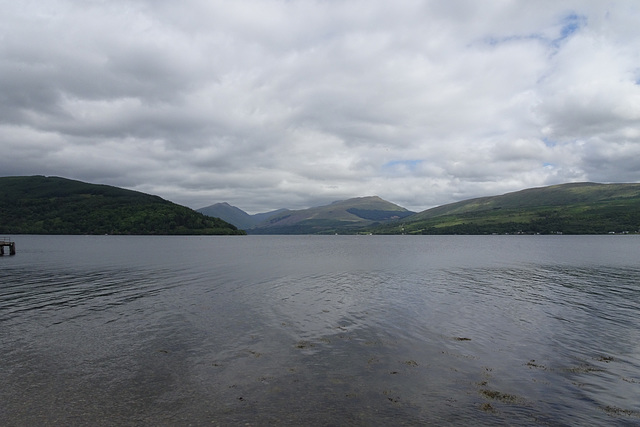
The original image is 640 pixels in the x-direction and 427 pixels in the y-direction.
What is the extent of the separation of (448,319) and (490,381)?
1486 cm

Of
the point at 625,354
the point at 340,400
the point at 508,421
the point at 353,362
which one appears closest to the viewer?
the point at 508,421

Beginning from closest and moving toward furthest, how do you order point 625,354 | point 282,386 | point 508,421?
point 508,421, point 282,386, point 625,354

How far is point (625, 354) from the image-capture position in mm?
25578

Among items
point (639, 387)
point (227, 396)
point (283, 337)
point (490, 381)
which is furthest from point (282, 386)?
point (639, 387)

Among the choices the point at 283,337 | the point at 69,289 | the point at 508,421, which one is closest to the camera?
the point at 508,421

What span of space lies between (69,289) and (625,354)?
203ft

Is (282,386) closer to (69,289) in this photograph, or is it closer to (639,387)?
(639,387)

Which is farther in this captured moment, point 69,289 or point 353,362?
point 69,289

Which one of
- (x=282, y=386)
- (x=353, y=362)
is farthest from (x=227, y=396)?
(x=353, y=362)

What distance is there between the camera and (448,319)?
117ft

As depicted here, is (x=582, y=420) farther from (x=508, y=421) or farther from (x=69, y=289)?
(x=69, y=289)

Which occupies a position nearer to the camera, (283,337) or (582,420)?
(582,420)

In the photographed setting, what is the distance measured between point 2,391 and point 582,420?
91.0ft

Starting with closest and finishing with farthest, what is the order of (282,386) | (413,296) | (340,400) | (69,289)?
(340,400) → (282,386) → (413,296) → (69,289)
